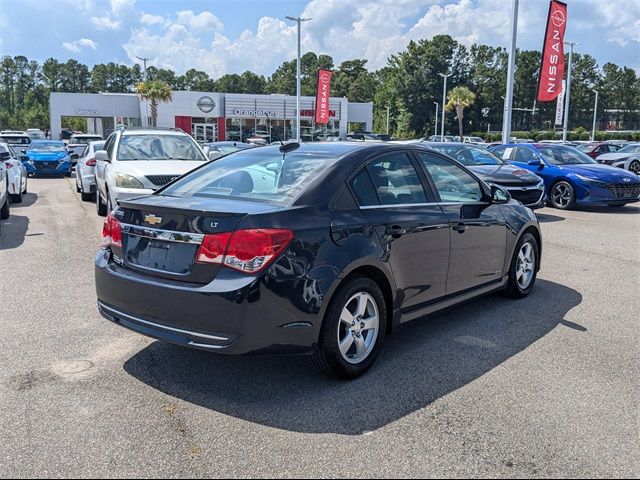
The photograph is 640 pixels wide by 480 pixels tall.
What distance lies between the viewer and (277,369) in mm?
4172

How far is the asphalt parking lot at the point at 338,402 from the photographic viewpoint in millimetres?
2994

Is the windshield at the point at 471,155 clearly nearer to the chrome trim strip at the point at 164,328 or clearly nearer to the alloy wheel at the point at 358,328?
the alloy wheel at the point at 358,328

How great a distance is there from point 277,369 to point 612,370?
8.00 feet

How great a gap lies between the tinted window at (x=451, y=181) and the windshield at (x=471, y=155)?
7381 mm

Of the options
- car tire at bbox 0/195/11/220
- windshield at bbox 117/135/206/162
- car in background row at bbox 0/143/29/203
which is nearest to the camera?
windshield at bbox 117/135/206/162

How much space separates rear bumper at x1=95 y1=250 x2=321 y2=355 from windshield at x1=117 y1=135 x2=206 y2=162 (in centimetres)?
723

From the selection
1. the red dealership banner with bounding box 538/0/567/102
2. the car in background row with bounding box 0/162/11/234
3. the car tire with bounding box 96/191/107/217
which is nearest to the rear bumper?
the car in background row with bounding box 0/162/11/234

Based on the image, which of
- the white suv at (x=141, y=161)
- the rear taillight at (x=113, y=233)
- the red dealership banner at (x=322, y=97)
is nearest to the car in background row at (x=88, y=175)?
the white suv at (x=141, y=161)

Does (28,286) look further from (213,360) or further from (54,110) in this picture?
(54,110)

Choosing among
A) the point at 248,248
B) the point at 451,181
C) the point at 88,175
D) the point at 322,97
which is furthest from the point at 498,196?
the point at 322,97

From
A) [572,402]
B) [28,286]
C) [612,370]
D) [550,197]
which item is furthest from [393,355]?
[550,197]

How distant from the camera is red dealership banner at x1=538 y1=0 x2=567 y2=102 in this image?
68.2 feet

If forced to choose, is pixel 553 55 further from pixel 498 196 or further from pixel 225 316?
pixel 225 316

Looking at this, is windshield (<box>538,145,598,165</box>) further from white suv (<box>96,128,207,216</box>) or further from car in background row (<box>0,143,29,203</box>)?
car in background row (<box>0,143,29,203</box>)
